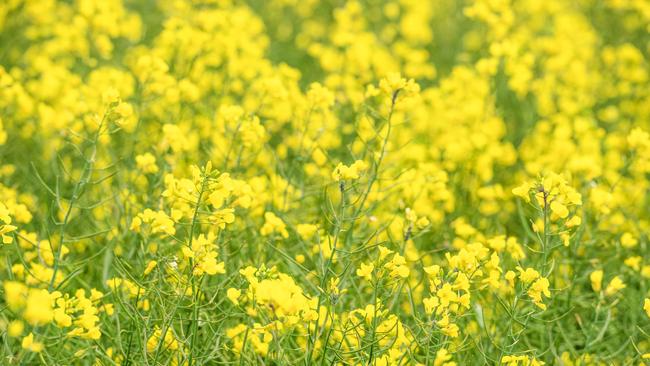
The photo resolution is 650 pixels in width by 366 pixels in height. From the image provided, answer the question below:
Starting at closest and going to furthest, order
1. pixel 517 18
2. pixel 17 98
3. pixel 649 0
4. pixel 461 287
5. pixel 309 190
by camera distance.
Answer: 1. pixel 461 287
2. pixel 309 190
3. pixel 17 98
4. pixel 649 0
5. pixel 517 18

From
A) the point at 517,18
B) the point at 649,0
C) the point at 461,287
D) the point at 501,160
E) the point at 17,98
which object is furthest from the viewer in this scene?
the point at 517,18

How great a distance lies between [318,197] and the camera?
429 cm

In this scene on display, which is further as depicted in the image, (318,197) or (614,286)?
(318,197)

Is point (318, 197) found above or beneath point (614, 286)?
beneath

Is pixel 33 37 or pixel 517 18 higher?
pixel 33 37

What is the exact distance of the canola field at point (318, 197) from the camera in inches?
110

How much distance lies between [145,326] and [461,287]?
3.59 ft

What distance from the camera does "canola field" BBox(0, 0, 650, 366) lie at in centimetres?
279

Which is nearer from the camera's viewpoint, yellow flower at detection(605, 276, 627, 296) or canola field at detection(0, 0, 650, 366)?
canola field at detection(0, 0, 650, 366)

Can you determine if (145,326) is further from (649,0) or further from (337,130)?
(649,0)

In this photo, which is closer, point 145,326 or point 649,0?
point 145,326

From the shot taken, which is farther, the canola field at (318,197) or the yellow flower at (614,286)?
the yellow flower at (614,286)

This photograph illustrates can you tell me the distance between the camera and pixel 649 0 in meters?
6.55

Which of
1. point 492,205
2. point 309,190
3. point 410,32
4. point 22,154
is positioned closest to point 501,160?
point 492,205
